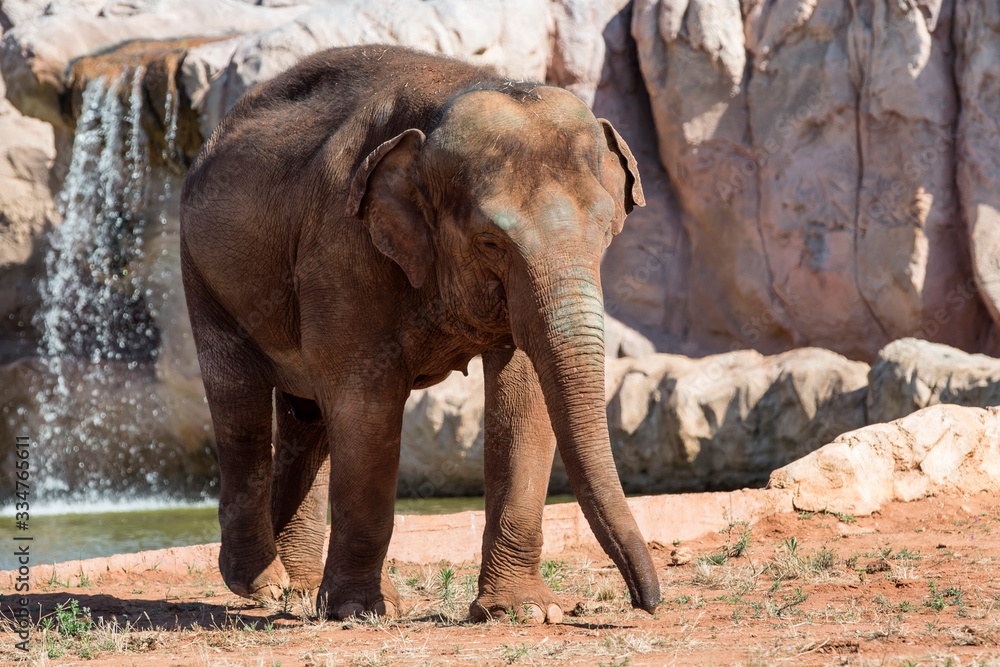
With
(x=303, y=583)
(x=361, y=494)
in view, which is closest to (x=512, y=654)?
(x=361, y=494)

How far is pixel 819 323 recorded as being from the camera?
53.7 feet

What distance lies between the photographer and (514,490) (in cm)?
496

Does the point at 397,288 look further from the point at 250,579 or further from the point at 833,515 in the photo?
the point at 833,515

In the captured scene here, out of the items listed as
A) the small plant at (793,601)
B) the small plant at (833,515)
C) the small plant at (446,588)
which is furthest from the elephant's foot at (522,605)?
the small plant at (833,515)

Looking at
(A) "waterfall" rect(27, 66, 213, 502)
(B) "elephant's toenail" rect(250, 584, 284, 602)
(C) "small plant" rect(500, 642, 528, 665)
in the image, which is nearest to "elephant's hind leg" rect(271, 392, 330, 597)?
(B) "elephant's toenail" rect(250, 584, 284, 602)

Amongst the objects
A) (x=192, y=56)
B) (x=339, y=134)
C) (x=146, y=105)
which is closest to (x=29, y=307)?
(x=146, y=105)

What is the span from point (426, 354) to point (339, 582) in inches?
41.8

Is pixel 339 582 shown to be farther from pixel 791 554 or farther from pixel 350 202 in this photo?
pixel 791 554

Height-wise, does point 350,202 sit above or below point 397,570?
above

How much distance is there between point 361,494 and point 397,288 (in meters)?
0.90

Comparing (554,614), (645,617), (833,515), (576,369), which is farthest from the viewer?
(833,515)

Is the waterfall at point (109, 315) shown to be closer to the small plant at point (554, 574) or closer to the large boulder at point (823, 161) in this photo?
the large boulder at point (823, 161)

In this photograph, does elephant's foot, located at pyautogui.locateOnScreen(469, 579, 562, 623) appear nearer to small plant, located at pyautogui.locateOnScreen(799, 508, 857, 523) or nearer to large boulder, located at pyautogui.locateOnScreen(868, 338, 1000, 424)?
small plant, located at pyautogui.locateOnScreen(799, 508, 857, 523)

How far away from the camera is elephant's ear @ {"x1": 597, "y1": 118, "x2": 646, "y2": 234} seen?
4879 mm
